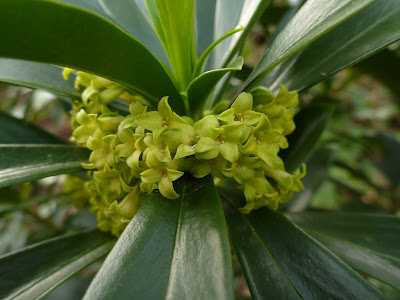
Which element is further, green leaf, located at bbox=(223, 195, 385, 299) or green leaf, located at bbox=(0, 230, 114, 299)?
green leaf, located at bbox=(0, 230, 114, 299)

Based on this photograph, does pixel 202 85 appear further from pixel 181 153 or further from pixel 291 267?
pixel 291 267

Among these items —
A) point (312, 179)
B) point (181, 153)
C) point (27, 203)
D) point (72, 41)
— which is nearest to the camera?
point (72, 41)

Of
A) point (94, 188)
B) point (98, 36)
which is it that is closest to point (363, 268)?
point (94, 188)

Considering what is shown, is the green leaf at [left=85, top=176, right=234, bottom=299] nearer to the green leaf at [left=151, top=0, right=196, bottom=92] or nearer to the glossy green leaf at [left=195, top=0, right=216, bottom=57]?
the green leaf at [left=151, top=0, right=196, bottom=92]

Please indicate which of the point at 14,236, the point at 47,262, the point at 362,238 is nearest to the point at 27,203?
the point at 14,236

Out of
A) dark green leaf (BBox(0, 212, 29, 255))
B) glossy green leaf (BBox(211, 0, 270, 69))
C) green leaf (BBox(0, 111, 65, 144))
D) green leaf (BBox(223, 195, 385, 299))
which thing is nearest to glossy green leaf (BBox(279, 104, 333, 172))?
green leaf (BBox(223, 195, 385, 299))

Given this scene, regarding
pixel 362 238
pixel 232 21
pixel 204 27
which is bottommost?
pixel 362 238
